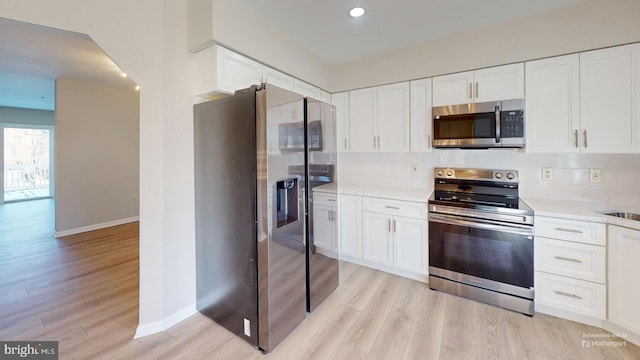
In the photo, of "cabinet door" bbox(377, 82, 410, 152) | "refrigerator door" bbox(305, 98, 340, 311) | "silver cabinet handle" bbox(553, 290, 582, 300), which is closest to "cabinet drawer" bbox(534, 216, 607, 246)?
"silver cabinet handle" bbox(553, 290, 582, 300)

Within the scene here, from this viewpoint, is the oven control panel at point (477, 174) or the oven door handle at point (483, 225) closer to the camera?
the oven door handle at point (483, 225)

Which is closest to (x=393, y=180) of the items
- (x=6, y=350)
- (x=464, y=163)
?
(x=464, y=163)

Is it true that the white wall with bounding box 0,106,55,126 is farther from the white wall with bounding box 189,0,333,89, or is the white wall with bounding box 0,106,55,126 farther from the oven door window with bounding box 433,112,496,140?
the oven door window with bounding box 433,112,496,140

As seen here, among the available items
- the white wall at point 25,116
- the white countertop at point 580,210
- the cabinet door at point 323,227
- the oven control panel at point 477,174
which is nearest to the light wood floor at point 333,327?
the cabinet door at point 323,227

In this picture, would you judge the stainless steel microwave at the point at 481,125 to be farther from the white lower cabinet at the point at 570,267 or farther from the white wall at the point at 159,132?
the white wall at the point at 159,132

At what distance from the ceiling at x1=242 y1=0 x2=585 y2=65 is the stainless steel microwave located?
805 millimetres

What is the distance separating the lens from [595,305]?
6.44 ft

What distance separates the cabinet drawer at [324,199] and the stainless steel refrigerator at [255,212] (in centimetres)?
11

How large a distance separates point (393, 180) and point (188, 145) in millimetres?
2530

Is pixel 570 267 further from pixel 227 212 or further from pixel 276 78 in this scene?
pixel 276 78

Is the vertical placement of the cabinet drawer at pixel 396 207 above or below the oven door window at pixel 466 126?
below

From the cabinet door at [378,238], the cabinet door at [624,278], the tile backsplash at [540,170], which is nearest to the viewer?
the cabinet door at [624,278]

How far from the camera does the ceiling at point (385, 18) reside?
222cm
